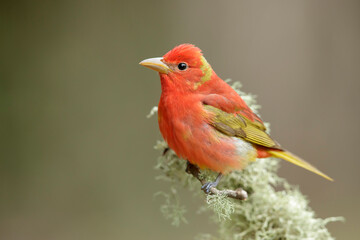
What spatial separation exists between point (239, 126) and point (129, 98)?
3389 millimetres

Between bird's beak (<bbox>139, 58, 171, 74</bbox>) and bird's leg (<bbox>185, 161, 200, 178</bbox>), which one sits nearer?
bird's beak (<bbox>139, 58, 171, 74</bbox>)

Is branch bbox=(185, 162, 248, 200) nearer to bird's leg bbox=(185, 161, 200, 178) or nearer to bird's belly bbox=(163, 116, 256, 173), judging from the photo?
bird's leg bbox=(185, 161, 200, 178)

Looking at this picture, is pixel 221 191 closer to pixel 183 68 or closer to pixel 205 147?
pixel 205 147

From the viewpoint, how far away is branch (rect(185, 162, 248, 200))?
243 centimetres

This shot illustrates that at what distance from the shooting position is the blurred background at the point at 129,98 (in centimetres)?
591

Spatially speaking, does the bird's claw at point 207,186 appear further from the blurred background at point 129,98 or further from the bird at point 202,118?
the blurred background at point 129,98

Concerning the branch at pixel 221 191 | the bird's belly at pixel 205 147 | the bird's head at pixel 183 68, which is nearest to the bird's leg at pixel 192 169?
the branch at pixel 221 191

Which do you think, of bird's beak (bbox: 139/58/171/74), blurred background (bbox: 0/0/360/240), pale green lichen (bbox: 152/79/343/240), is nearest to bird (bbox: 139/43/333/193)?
bird's beak (bbox: 139/58/171/74)

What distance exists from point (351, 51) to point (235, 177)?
403cm

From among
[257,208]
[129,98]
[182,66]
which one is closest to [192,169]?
[257,208]

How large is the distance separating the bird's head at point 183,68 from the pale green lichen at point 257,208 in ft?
2.01

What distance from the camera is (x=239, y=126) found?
123 inches

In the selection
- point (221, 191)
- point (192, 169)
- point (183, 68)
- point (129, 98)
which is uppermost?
point (129, 98)

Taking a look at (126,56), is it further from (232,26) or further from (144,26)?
(232,26)
